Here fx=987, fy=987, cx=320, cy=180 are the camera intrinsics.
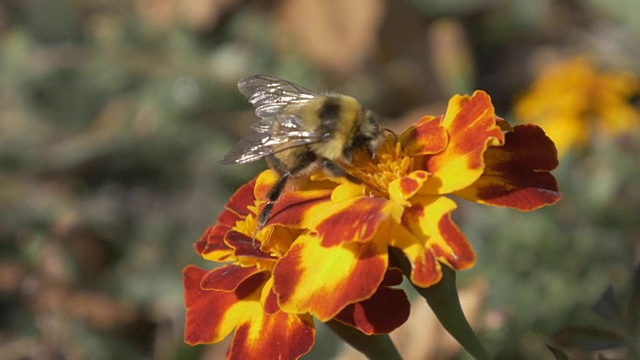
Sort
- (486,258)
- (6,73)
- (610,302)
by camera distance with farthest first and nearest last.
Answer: (6,73) → (486,258) → (610,302)

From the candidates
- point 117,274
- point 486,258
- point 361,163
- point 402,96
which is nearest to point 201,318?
point 361,163

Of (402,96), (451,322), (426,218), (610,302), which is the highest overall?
(426,218)

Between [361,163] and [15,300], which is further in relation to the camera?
[15,300]

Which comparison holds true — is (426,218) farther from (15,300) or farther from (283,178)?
(15,300)

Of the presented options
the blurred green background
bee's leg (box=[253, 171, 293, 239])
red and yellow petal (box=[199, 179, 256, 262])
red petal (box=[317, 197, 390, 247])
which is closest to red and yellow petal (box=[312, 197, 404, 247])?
red petal (box=[317, 197, 390, 247])

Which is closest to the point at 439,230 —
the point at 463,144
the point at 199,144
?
the point at 463,144

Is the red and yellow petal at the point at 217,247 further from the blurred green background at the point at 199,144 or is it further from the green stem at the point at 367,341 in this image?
the blurred green background at the point at 199,144

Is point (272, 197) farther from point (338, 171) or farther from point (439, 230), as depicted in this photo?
point (439, 230)
